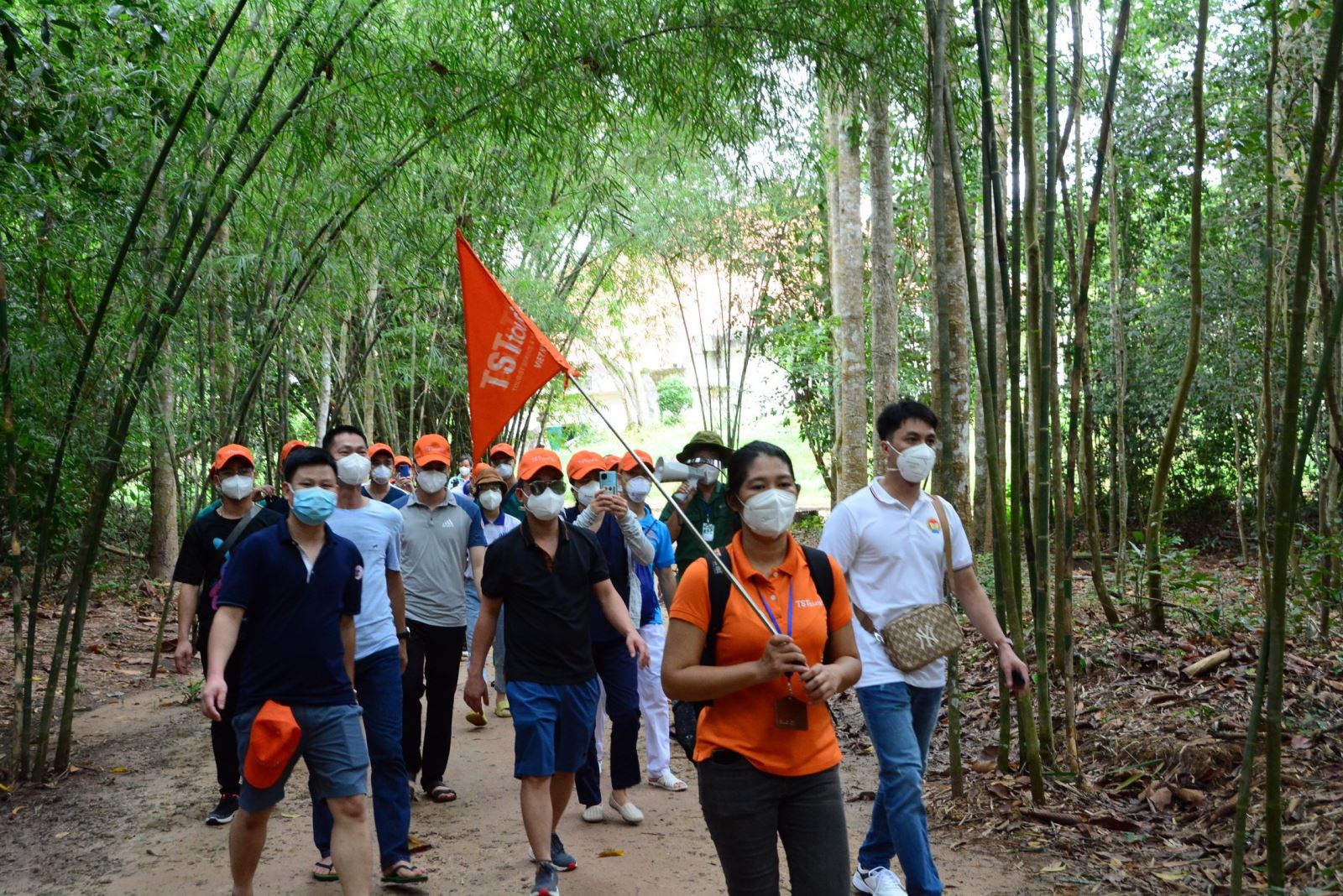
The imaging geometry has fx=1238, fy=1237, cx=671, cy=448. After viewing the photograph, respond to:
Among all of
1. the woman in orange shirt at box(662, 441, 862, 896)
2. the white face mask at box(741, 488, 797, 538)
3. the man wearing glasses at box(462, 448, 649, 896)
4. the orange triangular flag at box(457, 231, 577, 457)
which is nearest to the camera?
the woman in orange shirt at box(662, 441, 862, 896)

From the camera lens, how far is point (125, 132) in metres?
6.05

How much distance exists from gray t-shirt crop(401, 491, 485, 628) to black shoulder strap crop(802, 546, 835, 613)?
298 centimetres

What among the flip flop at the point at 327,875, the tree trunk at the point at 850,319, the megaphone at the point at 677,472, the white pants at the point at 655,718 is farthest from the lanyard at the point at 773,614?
the tree trunk at the point at 850,319

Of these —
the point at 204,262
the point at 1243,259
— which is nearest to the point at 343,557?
the point at 204,262

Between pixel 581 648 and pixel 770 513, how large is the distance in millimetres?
1736

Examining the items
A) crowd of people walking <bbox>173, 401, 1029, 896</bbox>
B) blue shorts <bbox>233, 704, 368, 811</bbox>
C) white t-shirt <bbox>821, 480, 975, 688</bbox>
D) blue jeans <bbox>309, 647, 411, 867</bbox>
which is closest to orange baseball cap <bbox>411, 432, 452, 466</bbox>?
crowd of people walking <bbox>173, 401, 1029, 896</bbox>

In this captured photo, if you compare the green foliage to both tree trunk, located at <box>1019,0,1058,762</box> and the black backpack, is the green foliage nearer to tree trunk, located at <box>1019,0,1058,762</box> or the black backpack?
tree trunk, located at <box>1019,0,1058,762</box>

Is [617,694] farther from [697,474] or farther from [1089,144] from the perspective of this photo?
[1089,144]

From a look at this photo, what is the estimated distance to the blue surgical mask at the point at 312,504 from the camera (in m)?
3.79

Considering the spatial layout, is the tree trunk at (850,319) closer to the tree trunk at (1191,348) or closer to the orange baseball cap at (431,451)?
the tree trunk at (1191,348)

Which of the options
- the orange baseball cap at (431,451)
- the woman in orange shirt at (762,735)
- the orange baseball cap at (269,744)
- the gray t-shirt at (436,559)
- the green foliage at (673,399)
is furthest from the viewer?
the green foliage at (673,399)

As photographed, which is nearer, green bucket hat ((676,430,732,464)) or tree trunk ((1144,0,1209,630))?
tree trunk ((1144,0,1209,630))

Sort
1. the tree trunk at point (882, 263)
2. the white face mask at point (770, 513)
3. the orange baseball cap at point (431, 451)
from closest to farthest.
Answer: the white face mask at point (770, 513) < the orange baseball cap at point (431, 451) < the tree trunk at point (882, 263)

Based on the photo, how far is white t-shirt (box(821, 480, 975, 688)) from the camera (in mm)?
3885
